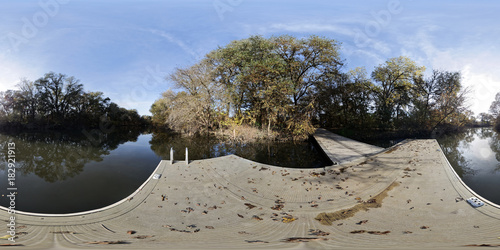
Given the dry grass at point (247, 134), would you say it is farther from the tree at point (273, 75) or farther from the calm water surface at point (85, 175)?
the calm water surface at point (85, 175)

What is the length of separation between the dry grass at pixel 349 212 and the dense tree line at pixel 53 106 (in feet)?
115

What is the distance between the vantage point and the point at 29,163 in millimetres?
7855

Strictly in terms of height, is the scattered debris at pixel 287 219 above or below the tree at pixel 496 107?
below

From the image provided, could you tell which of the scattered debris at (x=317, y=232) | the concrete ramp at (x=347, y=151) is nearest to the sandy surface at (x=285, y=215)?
the scattered debris at (x=317, y=232)

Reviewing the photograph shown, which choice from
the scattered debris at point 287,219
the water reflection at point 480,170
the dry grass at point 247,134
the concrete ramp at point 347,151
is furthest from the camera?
the dry grass at point 247,134

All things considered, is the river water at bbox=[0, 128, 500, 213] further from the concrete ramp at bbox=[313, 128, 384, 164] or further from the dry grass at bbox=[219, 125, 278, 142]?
the dry grass at bbox=[219, 125, 278, 142]

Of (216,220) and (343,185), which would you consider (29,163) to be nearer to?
(216,220)

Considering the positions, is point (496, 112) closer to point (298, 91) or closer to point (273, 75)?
point (298, 91)

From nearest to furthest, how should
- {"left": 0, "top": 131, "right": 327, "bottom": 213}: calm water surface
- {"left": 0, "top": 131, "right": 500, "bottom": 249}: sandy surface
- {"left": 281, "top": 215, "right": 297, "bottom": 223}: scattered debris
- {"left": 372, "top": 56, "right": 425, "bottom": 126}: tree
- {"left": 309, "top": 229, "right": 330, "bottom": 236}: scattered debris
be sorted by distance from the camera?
{"left": 0, "top": 131, "right": 500, "bottom": 249}: sandy surface
{"left": 309, "top": 229, "right": 330, "bottom": 236}: scattered debris
{"left": 281, "top": 215, "right": 297, "bottom": 223}: scattered debris
{"left": 0, "top": 131, "right": 327, "bottom": 213}: calm water surface
{"left": 372, "top": 56, "right": 425, "bottom": 126}: tree

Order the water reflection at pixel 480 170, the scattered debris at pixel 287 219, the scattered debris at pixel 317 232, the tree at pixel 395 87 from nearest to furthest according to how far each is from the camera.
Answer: the scattered debris at pixel 317 232 → the scattered debris at pixel 287 219 → the water reflection at pixel 480 170 → the tree at pixel 395 87

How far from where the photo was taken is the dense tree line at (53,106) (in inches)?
922

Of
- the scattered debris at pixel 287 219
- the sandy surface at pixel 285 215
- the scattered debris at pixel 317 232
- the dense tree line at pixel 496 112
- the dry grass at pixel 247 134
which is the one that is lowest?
the scattered debris at pixel 317 232

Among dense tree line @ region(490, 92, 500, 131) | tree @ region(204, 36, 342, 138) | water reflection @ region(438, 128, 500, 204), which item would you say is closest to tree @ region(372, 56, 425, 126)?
tree @ region(204, 36, 342, 138)

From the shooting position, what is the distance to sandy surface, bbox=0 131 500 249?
2.54m
